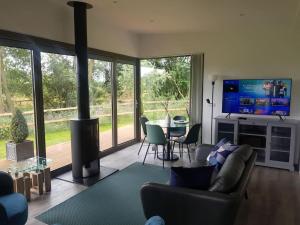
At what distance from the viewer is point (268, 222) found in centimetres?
259

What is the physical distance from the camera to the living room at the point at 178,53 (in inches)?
123

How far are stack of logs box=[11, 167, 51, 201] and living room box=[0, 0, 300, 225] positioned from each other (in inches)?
4.4

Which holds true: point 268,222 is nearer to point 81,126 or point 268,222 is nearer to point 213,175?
point 213,175

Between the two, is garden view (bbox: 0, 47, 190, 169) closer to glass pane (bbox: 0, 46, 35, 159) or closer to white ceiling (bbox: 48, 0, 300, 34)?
glass pane (bbox: 0, 46, 35, 159)

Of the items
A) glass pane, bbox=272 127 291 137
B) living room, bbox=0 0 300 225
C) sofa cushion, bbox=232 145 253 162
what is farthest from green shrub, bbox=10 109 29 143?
glass pane, bbox=272 127 291 137

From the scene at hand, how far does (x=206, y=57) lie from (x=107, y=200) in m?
3.67

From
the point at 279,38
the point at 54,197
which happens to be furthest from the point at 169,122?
the point at 279,38

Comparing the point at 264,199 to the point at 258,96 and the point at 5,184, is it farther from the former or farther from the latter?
the point at 5,184

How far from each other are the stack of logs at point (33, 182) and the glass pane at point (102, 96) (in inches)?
67.3

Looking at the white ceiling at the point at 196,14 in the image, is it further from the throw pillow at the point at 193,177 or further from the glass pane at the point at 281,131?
the throw pillow at the point at 193,177

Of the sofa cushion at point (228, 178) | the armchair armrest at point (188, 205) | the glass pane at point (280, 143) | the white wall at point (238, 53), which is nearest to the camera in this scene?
the armchair armrest at point (188, 205)

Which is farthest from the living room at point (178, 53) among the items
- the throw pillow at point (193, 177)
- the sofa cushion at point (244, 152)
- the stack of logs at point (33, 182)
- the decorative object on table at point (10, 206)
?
the sofa cushion at point (244, 152)

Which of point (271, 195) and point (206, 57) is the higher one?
point (206, 57)

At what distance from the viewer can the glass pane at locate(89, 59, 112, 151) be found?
4652mm
